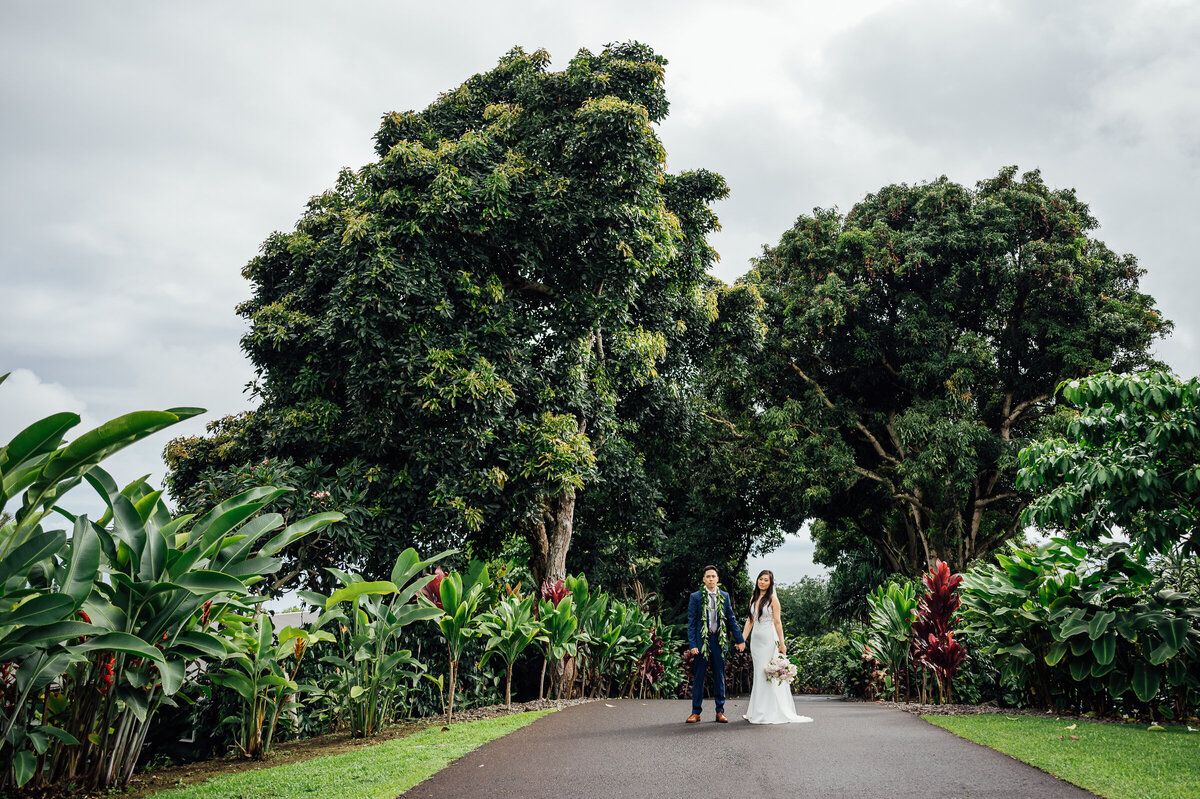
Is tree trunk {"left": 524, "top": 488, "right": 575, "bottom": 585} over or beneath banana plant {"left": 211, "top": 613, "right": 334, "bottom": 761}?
over

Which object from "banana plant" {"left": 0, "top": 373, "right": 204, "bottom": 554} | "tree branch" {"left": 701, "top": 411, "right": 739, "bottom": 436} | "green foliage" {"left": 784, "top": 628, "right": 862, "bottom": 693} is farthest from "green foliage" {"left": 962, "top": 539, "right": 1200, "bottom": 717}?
"tree branch" {"left": 701, "top": 411, "right": 739, "bottom": 436}

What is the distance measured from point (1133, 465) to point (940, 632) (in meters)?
3.76

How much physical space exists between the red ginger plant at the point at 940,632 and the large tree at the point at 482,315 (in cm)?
527

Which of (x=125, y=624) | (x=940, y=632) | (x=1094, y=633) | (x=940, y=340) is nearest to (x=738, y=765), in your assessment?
(x=1094, y=633)

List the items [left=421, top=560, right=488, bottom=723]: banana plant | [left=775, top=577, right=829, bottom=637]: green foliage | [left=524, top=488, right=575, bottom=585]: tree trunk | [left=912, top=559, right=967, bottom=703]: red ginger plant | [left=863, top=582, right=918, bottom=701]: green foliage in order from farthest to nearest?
[left=775, top=577, right=829, bottom=637]: green foliage
[left=524, top=488, right=575, bottom=585]: tree trunk
[left=863, top=582, right=918, bottom=701]: green foliage
[left=912, top=559, right=967, bottom=703]: red ginger plant
[left=421, top=560, right=488, bottom=723]: banana plant

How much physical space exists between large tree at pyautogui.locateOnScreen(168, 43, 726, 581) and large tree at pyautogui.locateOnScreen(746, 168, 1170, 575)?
7.41 meters

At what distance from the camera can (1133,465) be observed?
6.92m

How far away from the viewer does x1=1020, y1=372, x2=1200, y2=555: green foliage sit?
676 centimetres

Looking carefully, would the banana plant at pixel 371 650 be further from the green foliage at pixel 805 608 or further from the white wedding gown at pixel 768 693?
the green foliage at pixel 805 608

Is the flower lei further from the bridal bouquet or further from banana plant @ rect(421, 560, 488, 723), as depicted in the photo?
banana plant @ rect(421, 560, 488, 723)

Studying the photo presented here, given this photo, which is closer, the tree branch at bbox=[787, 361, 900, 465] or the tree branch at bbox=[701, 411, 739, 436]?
the tree branch at bbox=[787, 361, 900, 465]

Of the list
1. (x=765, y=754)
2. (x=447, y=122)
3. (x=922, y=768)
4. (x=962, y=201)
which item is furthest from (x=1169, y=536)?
(x=962, y=201)

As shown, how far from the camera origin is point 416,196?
40.7 feet

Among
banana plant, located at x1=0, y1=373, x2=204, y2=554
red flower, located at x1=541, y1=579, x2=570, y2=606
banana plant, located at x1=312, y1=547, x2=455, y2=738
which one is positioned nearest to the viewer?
banana plant, located at x1=0, y1=373, x2=204, y2=554
